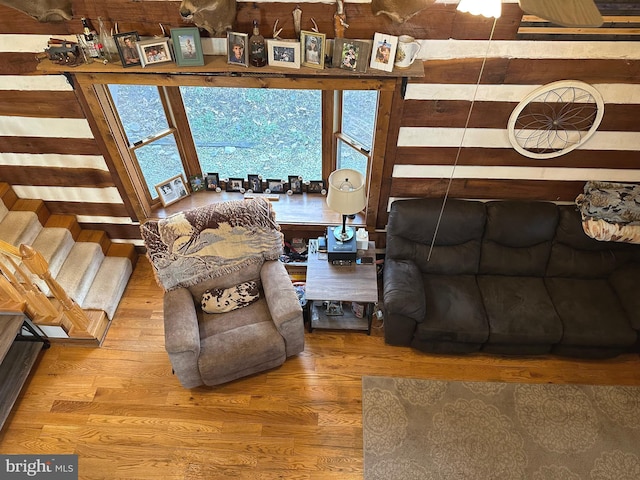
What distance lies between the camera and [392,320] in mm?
3068

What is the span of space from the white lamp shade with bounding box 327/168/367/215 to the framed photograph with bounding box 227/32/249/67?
3.18ft

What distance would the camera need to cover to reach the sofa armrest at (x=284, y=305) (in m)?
2.85

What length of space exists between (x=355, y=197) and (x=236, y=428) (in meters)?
1.73

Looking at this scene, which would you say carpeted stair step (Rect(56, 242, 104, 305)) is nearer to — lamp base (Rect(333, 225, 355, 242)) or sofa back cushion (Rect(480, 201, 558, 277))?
lamp base (Rect(333, 225, 355, 242))

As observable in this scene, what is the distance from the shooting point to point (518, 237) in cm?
323

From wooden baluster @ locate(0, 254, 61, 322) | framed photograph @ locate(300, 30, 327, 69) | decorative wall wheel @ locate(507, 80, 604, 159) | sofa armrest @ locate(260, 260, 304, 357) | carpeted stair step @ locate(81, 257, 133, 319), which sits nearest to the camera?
framed photograph @ locate(300, 30, 327, 69)

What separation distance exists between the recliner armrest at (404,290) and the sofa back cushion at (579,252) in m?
1.06

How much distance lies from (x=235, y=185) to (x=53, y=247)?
150 centimetres

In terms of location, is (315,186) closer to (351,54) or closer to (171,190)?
(171,190)

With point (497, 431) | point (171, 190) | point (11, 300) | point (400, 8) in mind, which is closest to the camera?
point (400, 8)

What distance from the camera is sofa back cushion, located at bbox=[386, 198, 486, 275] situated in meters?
3.20

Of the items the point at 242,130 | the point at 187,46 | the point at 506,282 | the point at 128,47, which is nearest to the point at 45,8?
the point at 128,47

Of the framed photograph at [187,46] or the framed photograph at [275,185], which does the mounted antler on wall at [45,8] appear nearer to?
the framed photograph at [187,46]

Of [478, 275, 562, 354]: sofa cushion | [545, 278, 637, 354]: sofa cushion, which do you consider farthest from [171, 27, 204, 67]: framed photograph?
[545, 278, 637, 354]: sofa cushion
